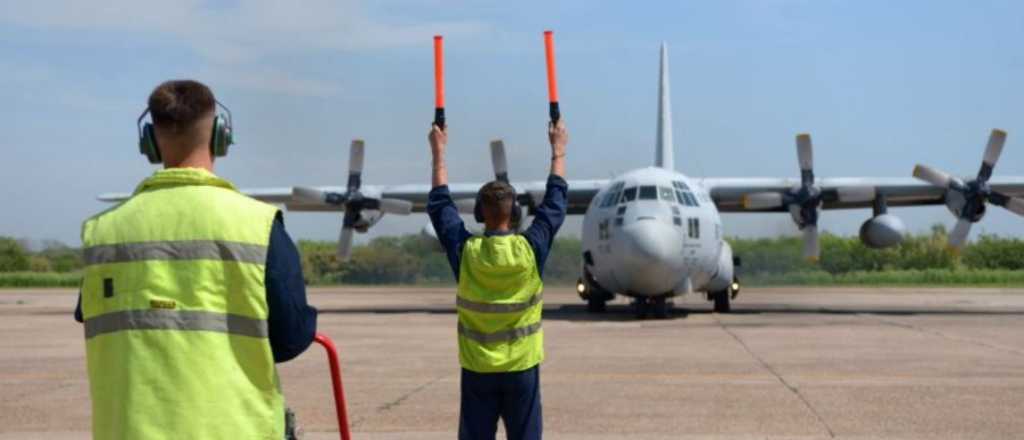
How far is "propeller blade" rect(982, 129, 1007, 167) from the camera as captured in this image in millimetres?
27719

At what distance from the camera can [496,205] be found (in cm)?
561

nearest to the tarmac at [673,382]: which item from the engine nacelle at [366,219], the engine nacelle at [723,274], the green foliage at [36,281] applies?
the engine nacelle at [723,274]

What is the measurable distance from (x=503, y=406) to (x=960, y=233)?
24695 mm

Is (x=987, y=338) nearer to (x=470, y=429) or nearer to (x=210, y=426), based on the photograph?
(x=470, y=429)

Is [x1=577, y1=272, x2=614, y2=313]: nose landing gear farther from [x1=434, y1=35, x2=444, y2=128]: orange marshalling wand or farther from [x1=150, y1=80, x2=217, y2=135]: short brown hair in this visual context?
[x1=150, y1=80, x2=217, y2=135]: short brown hair

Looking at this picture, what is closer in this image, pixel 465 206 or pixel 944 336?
pixel 944 336

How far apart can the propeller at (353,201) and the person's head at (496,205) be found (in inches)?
963

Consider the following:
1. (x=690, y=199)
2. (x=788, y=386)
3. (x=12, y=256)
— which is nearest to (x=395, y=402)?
(x=788, y=386)

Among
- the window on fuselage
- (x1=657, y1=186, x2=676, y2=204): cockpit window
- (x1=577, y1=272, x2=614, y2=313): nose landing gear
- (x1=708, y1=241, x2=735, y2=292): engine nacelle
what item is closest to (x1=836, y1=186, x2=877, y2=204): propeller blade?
(x1=708, y1=241, x2=735, y2=292): engine nacelle

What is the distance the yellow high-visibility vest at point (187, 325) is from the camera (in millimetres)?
3107

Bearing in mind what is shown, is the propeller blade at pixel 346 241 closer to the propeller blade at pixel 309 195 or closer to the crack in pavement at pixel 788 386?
the propeller blade at pixel 309 195

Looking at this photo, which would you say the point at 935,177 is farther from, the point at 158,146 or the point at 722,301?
the point at 158,146

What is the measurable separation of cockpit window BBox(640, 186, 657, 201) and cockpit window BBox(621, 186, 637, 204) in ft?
0.44

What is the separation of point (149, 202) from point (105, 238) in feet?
0.48
